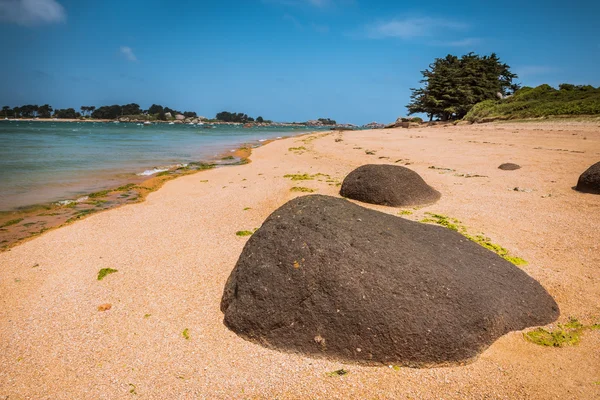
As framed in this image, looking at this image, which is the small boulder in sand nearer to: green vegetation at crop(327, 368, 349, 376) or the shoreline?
green vegetation at crop(327, 368, 349, 376)

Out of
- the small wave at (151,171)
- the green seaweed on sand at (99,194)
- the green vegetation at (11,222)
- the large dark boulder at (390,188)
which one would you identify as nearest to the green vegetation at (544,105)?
the large dark boulder at (390,188)

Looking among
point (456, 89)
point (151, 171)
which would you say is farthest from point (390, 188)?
point (456, 89)

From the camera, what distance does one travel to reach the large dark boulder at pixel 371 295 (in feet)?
9.77

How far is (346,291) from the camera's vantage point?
3.14 meters

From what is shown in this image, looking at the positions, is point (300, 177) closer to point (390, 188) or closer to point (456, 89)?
point (390, 188)

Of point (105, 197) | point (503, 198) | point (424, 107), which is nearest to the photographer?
point (503, 198)

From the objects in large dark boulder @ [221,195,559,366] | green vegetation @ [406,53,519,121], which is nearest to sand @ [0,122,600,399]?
large dark boulder @ [221,195,559,366]

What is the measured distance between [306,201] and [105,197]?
28.7 ft

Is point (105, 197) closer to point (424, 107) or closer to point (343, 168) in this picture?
point (343, 168)

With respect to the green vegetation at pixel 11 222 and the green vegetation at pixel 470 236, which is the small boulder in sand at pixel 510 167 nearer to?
the green vegetation at pixel 470 236

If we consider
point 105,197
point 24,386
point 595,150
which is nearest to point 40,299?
point 24,386

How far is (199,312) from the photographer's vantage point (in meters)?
3.83

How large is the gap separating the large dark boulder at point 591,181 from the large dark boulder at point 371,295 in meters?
6.09

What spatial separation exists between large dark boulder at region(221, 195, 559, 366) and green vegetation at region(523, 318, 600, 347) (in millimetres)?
114
